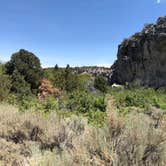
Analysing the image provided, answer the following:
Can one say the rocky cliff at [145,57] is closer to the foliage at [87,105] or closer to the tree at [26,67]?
the tree at [26,67]

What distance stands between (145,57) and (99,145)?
45.3 meters

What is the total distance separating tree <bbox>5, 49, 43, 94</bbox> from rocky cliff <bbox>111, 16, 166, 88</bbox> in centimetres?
1833

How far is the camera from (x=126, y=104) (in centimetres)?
1619

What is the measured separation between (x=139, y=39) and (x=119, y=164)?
47.3 metres

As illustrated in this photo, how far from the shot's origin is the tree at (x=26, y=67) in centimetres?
3023

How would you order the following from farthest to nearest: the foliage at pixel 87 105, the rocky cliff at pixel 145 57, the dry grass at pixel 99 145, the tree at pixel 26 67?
the rocky cliff at pixel 145 57 → the tree at pixel 26 67 → the foliage at pixel 87 105 → the dry grass at pixel 99 145

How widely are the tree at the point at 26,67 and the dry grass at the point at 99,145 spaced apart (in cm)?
2264

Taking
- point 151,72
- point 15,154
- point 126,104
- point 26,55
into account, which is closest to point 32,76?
point 26,55

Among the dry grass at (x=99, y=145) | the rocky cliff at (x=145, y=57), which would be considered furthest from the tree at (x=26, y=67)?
the dry grass at (x=99, y=145)

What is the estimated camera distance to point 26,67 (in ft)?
102

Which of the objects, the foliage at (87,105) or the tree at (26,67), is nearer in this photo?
the foliage at (87,105)

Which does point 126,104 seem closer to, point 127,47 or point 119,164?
point 119,164

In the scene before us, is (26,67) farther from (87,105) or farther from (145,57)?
(145,57)

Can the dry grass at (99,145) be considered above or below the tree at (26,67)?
below
